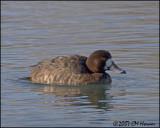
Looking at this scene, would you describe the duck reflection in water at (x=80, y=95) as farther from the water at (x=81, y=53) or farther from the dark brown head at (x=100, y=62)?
the dark brown head at (x=100, y=62)

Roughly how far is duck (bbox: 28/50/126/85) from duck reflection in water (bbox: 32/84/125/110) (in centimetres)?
17

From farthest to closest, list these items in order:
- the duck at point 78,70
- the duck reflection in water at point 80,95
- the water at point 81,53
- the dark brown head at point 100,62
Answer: the dark brown head at point 100,62
the duck at point 78,70
the duck reflection in water at point 80,95
the water at point 81,53

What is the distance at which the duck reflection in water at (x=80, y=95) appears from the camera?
11.5 meters

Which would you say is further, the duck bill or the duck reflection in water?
the duck bill

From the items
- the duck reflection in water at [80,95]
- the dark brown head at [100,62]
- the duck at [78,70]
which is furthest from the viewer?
the dark brown head at [100,62]

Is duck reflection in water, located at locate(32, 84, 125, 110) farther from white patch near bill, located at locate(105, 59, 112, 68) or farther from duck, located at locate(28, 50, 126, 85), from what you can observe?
white patch near bill, located at locate(105, 59, 112, 68)

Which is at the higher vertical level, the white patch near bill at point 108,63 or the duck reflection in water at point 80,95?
the white patch near bill at point 108,63

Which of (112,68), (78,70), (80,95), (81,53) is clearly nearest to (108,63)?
(112,68)

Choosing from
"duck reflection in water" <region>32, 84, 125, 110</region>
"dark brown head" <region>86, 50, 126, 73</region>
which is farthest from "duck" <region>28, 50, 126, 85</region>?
"duck reflection in water" <region>32, 84, 125, 110</region>

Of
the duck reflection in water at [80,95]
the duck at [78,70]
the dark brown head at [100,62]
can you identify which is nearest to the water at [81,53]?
the duck reflection in water at [80,95]

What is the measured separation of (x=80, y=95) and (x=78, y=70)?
1.21 m

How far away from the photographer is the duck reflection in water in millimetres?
11539

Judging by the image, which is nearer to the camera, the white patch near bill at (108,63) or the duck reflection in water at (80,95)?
the duck reflection in water at (80,95)

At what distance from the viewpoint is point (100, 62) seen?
44.1ft
